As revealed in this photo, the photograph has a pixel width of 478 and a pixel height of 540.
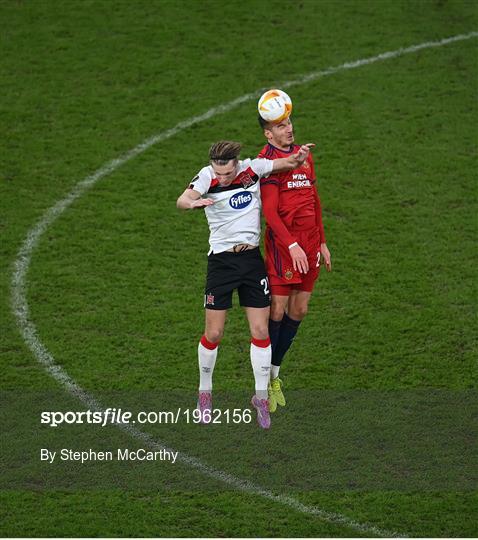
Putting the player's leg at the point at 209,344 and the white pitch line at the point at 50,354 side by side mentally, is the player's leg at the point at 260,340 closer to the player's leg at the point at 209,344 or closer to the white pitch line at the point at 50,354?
the player's leg at the point at 209,344

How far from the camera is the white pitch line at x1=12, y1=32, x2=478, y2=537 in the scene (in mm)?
8664

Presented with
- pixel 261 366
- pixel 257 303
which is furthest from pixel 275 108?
pixel 261 366

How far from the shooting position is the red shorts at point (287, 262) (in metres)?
9.35

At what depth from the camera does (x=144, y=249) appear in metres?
12.8

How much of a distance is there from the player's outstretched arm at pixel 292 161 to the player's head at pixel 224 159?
1.13ft

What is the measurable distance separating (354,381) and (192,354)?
5.31ft

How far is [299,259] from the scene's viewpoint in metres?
9.04

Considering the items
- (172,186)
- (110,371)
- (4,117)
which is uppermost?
(4,117)

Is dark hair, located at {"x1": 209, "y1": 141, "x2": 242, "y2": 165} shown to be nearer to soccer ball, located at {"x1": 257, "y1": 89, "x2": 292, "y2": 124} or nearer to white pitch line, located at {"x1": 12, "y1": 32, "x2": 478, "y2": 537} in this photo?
soccer ball, located at {"x1": 257, "y1": 89, "x2": 292, "y2": 124}

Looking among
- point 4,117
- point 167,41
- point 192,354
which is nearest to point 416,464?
point 192,354

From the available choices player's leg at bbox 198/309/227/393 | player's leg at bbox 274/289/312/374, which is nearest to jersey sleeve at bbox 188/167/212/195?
player's leg at bbox 198/309/227/393

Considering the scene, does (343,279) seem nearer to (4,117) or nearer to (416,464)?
(416,464)

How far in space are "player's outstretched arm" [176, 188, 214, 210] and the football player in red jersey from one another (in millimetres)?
584

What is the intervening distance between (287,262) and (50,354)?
288 cm
